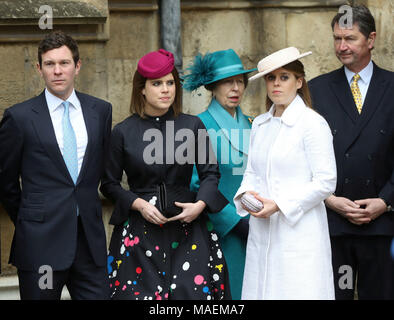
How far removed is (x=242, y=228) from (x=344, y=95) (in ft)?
3.36

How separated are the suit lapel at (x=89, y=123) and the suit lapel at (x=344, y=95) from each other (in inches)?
59.2

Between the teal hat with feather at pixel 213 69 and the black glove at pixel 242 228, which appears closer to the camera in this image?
the black glove at pixel 242 228

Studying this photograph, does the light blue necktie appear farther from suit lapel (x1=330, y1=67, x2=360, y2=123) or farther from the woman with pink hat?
suit lapel (x1=330, y1=67, x2=360, y2=123)

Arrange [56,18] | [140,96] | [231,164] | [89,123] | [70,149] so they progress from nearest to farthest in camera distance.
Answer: [70,149], [89,123], [140,96], [231,164], [56,18]

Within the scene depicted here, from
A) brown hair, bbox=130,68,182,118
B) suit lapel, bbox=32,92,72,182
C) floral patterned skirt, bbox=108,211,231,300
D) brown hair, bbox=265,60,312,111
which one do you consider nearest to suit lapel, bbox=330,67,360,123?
brown hair, bbox=265,60,312,111

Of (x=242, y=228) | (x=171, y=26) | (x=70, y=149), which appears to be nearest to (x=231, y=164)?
(x=242, y=228)

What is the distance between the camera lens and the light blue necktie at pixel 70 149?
5020mm

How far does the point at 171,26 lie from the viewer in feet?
22.7

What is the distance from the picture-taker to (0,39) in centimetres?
640

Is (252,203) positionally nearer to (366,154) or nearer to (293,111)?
(293,111)

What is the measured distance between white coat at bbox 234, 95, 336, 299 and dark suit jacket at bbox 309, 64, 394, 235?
1.66 feet

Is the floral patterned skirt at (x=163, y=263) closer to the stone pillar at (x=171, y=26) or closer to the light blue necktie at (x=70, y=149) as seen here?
the light blue necktie at (x=70, y=149)

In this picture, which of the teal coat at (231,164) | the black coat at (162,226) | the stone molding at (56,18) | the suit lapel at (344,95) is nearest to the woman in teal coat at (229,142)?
the teal coat at (231,164)
